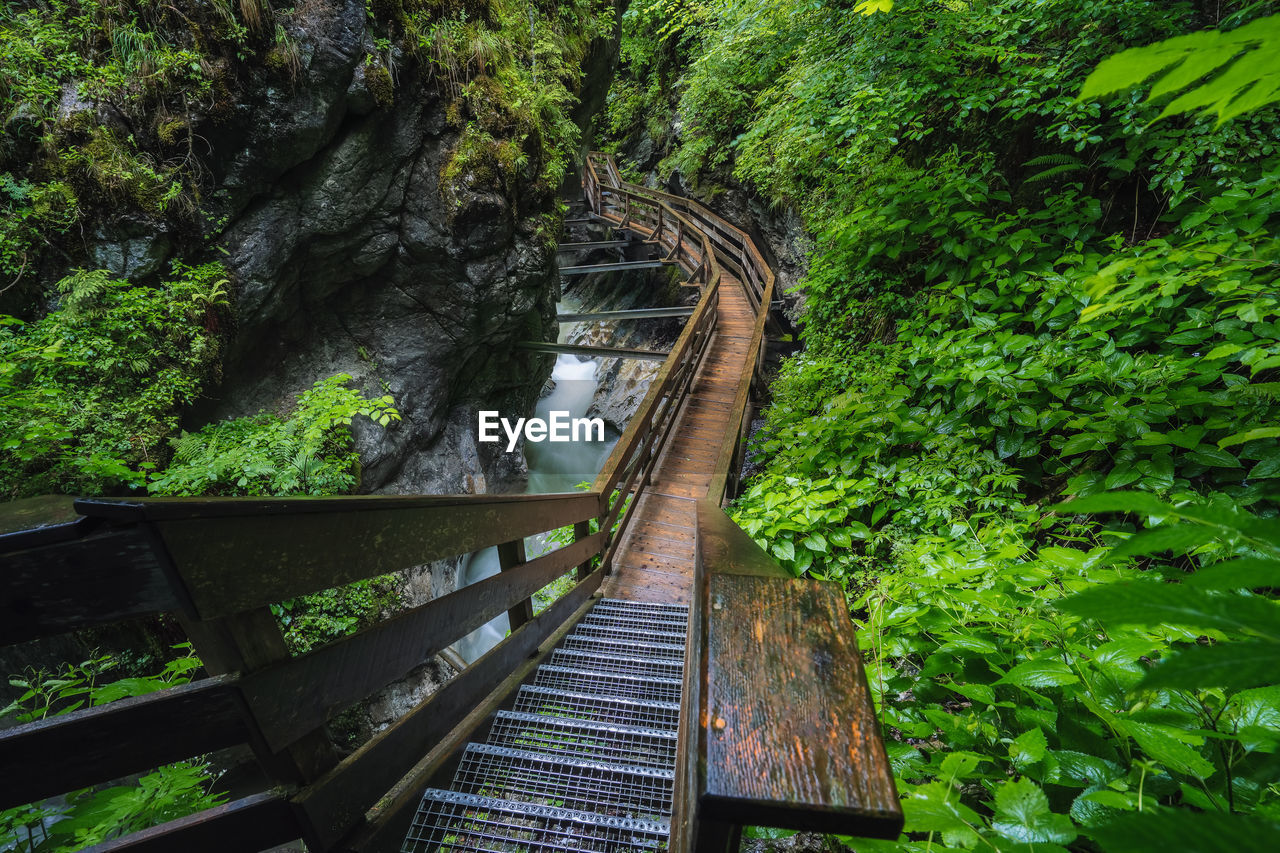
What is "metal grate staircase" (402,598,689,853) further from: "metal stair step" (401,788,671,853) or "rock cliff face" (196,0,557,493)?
"rock cliff face" (196,0,557,493)

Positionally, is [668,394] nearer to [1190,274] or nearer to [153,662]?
[1190,274]

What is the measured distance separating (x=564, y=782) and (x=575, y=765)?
7 centimetres

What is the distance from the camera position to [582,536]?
11.1 feet

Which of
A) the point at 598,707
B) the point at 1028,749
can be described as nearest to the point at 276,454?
the point at 598,707

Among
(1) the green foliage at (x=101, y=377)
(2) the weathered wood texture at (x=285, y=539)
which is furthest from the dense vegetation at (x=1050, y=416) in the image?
(1) the green foliage at (x=101, y=377)

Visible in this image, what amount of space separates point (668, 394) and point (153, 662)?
248 inches

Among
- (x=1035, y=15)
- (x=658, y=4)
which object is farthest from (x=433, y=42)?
(x=1035, y=15)

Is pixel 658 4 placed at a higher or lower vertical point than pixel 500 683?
higher

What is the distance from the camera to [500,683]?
2246 mm

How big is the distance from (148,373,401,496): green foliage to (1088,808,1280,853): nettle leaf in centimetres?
631

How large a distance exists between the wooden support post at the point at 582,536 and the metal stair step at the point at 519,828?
5.62 ft

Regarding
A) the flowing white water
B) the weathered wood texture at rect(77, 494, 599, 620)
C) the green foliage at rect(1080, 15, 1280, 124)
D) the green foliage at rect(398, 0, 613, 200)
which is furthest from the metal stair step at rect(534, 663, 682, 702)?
the green foliage at rect(398, 0, 613, 200)

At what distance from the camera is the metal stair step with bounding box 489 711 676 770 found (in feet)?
6.71

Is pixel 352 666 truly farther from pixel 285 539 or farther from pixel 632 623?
pixel 632 623
